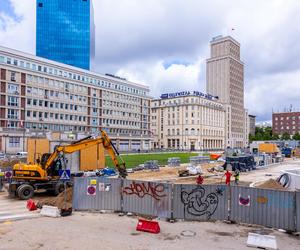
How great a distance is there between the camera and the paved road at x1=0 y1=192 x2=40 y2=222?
13.5 m

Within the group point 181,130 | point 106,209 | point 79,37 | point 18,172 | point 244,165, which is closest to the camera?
point 106,209

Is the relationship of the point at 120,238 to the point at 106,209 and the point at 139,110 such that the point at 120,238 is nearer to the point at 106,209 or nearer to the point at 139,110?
the point at 106,209

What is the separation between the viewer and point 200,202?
515 inches

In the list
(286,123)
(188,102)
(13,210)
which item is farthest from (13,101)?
(286,123)

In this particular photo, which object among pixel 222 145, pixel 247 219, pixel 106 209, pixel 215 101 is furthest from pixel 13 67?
pixel 222 145

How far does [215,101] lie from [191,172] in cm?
11598

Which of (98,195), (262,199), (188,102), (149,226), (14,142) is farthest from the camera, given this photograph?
(188,102)

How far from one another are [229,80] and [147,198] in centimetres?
15184

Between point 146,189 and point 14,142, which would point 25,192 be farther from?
point 14,142

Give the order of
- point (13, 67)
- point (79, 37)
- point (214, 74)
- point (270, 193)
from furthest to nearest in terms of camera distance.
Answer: point (214, 74)
point (79, 37)
point (13, 67)
point (270, 193)

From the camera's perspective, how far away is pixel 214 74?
6388 inches

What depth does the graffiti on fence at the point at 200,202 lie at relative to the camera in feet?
42.5

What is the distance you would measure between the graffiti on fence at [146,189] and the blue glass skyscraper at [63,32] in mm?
113258

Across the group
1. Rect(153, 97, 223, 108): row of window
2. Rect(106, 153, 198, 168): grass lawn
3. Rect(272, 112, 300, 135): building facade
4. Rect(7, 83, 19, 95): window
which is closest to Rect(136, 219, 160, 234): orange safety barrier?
Rect(106, 153, 198, 168): grass lawn
